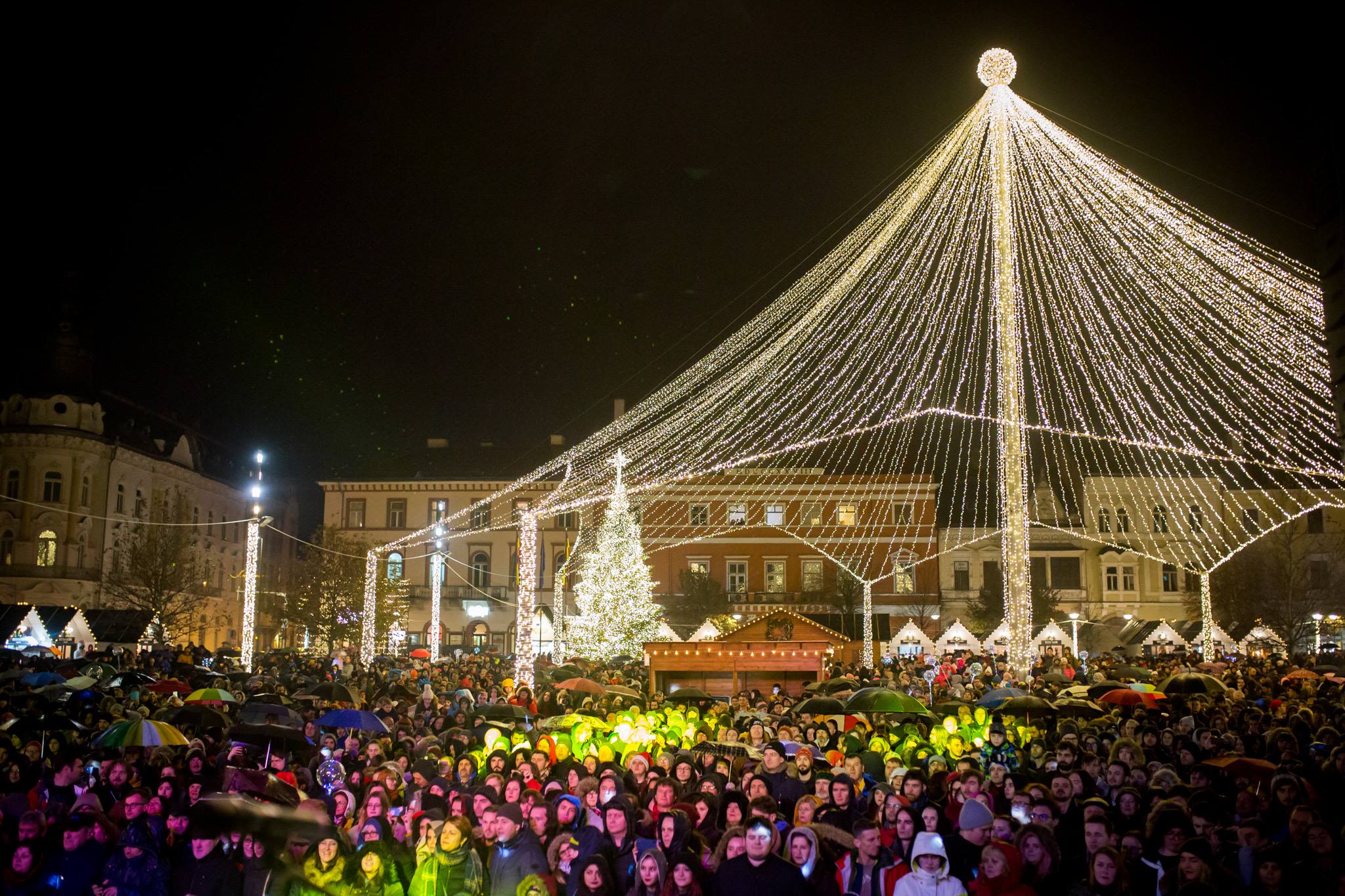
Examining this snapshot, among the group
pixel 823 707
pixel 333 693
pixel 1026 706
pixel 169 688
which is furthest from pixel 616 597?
pixel 1026 706

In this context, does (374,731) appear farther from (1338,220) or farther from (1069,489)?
(1069,489)

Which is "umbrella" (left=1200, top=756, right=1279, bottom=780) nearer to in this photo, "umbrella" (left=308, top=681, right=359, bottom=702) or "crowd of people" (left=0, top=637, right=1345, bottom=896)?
"crowd of people" (left=0, top=637, right=1345, bottom=896)

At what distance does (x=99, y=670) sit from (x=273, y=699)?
25.6ft

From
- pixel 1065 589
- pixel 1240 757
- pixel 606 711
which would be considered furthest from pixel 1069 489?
pixel 1240 757

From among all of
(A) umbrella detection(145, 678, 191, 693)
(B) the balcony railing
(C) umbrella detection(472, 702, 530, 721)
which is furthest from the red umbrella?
(B) the balcony railing

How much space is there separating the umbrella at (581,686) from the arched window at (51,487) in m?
30.3

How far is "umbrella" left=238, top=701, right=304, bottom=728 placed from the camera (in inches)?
578

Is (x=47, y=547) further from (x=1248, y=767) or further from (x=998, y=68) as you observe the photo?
(x=1248, y=767)

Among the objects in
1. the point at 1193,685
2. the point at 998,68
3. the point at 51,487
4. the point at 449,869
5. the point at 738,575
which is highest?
the point at 998,68

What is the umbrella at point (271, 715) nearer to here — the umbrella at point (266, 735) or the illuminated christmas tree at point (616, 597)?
the umbrella at point (266, 735)

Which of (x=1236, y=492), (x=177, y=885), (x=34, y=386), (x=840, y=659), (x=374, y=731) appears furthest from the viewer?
(x=1236, y=492)

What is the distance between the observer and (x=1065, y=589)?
193 ft

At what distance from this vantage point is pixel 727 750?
1319cm

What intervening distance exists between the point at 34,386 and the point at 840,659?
32.4 meters
